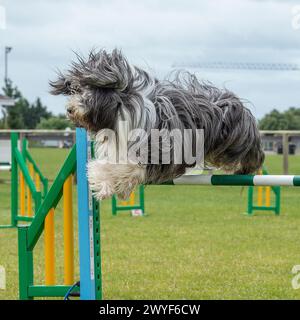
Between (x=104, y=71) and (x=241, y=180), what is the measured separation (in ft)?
3.52

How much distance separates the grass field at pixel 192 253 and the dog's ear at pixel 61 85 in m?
2.38

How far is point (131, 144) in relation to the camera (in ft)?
15.3

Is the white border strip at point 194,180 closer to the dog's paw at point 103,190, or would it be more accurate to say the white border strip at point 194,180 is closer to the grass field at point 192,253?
the dog's paw at point 103,190

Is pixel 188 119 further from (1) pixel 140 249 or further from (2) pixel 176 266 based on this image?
(1) pixel 140 249

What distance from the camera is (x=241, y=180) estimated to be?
4551 mm

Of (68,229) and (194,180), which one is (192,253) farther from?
(194,180)

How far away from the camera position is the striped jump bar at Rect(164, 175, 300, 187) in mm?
4457

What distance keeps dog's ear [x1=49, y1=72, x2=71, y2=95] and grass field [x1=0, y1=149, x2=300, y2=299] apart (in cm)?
238

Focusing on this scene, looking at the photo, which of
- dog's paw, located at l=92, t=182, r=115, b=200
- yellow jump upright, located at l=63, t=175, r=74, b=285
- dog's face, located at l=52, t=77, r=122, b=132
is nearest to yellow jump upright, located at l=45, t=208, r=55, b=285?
yellow jump upright, located at l=63, t=175, r=74, b=285

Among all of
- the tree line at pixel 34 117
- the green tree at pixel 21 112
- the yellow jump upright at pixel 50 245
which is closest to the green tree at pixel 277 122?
the tree line at pixel 34 117

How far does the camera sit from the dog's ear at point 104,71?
4699mm

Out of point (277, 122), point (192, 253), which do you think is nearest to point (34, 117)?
point (277, 122)
